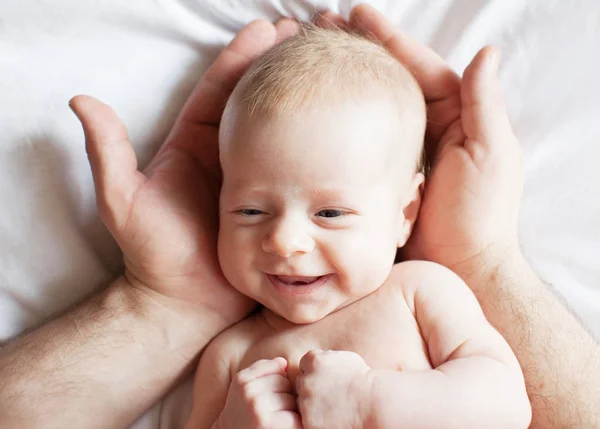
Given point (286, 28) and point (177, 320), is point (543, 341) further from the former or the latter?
point (286, 28)

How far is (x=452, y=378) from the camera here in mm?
1160

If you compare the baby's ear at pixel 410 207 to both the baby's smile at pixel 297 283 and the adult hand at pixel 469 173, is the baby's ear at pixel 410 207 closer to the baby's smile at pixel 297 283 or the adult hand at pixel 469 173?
the adult hand at pixel 469 173

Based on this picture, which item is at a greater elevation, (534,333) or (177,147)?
(534,333)

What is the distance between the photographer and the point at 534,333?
137 cm

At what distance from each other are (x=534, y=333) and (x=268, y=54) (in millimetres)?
780

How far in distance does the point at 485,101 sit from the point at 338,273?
0.47 m

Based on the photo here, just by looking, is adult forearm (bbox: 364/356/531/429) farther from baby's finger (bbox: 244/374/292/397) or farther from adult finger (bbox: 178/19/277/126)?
adult finger (bbox: 178/19/277/126)

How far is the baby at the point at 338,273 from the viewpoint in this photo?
3.76 feet

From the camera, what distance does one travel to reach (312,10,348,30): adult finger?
1.54m

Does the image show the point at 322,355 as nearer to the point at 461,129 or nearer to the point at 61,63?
the point at 461,129

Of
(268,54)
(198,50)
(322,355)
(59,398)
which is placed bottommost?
(59,398)

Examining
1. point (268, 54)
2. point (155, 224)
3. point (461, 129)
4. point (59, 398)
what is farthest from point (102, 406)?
point (461, 129)

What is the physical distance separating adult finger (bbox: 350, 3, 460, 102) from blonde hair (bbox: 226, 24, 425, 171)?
0.23 ft

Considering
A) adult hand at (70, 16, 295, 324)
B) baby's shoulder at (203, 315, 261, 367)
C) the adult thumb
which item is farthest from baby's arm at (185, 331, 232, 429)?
the adult thumb
